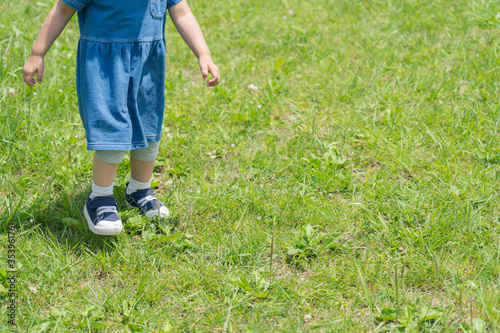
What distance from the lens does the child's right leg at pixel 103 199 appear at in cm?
244

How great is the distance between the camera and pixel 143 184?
2766mm

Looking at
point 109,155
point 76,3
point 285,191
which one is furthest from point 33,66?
point 285,191

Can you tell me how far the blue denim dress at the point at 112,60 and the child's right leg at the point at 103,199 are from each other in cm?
13

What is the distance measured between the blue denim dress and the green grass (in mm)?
558

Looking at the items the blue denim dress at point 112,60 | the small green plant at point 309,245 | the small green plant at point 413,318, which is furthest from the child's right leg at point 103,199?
the small green plant at point 413,318

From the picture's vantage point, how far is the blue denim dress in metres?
2.28

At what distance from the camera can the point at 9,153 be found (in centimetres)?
304

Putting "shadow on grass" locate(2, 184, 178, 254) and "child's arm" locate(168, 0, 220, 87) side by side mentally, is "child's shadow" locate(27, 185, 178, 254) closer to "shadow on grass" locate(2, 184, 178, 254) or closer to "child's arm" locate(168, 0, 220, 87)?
"shadow on grass" locate(2, 184, 178, 254)

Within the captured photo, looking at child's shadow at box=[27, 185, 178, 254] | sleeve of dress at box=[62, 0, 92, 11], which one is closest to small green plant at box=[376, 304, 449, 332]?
child's shadow at box=[27, 185, 178, 254]

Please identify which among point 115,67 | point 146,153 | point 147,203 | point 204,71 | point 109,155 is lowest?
point 147,203

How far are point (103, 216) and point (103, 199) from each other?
9 centimetres

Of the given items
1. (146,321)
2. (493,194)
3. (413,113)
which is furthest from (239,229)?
(413,113)

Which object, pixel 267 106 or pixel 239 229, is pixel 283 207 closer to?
pixel 239 229

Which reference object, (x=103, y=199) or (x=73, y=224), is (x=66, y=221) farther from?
(x=103, y=199)
